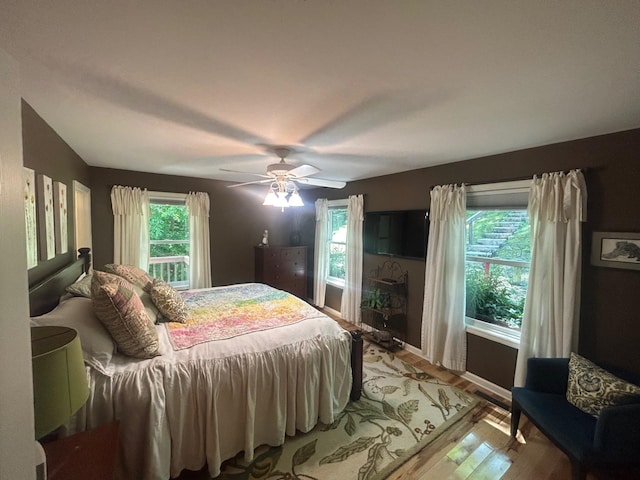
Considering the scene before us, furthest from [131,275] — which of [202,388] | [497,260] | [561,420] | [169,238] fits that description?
[497,260]

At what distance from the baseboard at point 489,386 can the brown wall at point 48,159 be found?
375 centimetres

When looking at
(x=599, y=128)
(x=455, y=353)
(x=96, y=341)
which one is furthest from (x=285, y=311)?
(x=599, y=128)

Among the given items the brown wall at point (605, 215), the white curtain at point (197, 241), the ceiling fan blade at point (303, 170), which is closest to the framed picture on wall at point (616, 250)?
the brown wall at point (605, 215)

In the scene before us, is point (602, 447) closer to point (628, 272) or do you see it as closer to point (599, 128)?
point (628, 272)

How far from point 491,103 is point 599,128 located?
105 cm

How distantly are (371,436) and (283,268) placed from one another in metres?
3.09

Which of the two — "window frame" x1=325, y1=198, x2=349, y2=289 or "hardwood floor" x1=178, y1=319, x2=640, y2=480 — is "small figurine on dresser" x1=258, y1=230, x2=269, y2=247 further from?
"hardwood floor" x1=178, y1=319, x2=640, y2=480

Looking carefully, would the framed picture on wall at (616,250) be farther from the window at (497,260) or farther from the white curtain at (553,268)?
the window at (497,260)

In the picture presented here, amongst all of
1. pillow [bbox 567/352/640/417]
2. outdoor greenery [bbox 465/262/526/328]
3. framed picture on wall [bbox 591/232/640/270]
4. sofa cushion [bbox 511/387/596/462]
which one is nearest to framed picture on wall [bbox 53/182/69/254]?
sofa cushion [bbox 511/387/596/462]

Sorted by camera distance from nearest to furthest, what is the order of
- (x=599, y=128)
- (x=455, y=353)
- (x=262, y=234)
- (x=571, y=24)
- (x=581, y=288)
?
(x=571, y=24)
(x=599, y=128)
(x=581, y=288)
(x=455, y=353)
(x=262, y=234)

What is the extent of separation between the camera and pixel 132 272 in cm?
253

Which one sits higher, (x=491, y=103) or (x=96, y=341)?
(x=491, y=103)

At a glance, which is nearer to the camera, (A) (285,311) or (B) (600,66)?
(B) (600,66)

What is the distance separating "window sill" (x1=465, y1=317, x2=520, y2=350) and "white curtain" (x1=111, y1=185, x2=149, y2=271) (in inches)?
170
